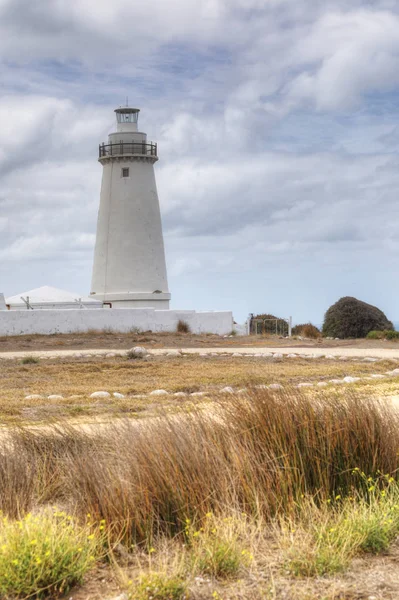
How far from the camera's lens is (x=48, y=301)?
3709 centimetres

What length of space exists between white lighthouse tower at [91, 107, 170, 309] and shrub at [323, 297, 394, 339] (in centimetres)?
769

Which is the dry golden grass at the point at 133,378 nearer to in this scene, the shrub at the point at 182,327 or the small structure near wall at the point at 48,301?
the shrub at the point at 182,327

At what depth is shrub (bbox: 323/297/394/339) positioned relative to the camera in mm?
36312

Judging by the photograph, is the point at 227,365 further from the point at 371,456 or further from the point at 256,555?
the point at 256,555

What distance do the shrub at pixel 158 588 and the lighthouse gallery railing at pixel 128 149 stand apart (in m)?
35.3

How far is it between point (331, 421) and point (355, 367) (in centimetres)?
1178

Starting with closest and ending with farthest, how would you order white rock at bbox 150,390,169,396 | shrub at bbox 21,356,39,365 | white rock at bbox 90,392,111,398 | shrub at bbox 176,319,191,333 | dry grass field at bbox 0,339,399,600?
dry grass field at bbox 0,339,399,600 → white rock at bbox 90,392,111,398 → white rock at bbox 150,390,169,396 → shrub at bbox 21,356,39,365 → shrub at bbox 176,319,191,333

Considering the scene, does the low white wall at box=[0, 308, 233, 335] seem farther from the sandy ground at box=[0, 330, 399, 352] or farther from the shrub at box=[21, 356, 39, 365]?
the shrub at box=[21, 356, 39, 365]

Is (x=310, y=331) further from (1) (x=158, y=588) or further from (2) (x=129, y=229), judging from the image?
(1) (x=158, y=588)

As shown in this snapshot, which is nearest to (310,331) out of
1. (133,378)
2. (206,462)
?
(133,378)

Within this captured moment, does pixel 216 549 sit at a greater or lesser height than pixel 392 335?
lesser

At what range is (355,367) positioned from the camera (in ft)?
59.2

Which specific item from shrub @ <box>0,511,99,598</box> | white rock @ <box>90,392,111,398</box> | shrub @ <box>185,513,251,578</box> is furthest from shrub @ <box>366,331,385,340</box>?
shrub @ <box>0,511,99,598</box>

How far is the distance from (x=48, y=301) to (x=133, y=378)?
21437 mm
